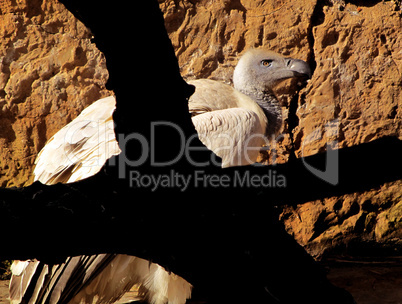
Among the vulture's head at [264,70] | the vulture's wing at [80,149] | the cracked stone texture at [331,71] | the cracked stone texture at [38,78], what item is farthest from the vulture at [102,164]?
the cracked stone texture at [38,78]

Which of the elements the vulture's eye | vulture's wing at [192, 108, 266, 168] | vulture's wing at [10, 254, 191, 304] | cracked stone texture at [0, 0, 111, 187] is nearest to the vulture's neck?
the vulture's eye

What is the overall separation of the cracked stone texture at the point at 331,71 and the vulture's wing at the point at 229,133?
1125 mm

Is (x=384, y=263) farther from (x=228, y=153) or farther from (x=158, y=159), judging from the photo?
(x=158, y=159)

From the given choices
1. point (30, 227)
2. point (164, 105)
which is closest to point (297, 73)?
point (164, 105)

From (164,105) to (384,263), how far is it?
3.34 meters

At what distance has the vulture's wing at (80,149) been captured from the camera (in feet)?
11.3

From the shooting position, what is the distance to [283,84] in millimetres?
4938

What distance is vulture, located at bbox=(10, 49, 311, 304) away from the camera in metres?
3.29

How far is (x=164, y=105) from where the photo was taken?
183 cm

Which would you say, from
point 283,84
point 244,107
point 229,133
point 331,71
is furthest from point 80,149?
point 331,71

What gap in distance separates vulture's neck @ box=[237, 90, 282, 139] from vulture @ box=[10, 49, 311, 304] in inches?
11.0

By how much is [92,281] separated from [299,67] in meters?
2.31
